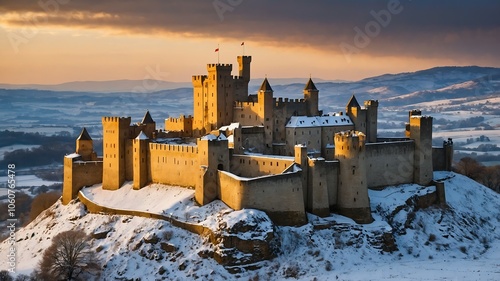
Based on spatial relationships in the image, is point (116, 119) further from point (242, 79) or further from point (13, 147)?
point (13, 147)

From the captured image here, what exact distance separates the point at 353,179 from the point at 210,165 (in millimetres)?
12572

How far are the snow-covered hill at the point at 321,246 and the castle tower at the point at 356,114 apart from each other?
804 cm

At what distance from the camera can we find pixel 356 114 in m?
67.3

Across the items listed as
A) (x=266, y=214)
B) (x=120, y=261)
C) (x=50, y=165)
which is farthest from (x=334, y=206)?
(x=50, y=165)

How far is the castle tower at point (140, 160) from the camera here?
199 ft

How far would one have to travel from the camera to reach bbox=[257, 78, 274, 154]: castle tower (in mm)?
62500

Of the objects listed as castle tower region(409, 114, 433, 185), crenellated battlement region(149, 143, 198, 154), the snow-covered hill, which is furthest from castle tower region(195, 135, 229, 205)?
castle tower region(409, 114, 433, 185)

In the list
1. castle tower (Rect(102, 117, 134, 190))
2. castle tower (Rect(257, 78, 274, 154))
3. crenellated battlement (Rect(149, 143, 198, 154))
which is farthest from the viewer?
castle tower (Rect(257, 78, 274, 154))

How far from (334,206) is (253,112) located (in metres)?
13.6

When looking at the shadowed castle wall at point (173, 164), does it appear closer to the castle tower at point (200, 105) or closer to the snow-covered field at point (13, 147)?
the castle tower at point (200, 105)

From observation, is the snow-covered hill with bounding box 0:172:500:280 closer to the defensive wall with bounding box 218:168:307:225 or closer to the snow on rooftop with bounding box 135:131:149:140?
the defensive wall with bounding box 218:168:307:225

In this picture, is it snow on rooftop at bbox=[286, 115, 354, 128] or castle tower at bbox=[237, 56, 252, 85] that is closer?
snow on rooftop at bbox=[286, 115, 354, 128]

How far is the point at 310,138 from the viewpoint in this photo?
6262 centimetres

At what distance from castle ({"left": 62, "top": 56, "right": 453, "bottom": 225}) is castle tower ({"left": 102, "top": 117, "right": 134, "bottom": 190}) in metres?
0.10
